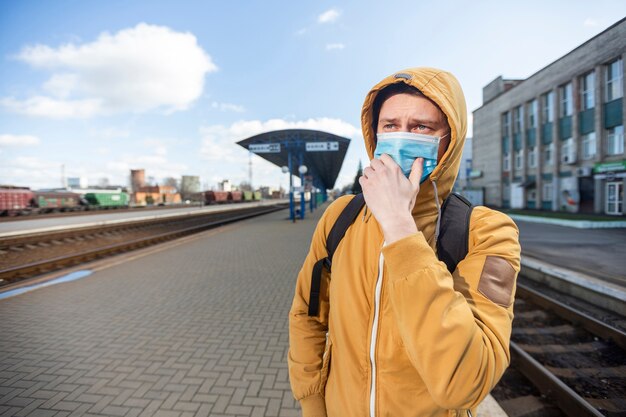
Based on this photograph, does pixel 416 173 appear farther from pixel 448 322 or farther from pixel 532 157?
pixel 532 157

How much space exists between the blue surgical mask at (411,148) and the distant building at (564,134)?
26.0m

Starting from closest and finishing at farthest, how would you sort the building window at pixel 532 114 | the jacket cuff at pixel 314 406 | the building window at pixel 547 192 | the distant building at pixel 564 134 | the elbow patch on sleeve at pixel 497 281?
the elbow patch on sleeve at pixel 497 281
the jacket cuff at pixel 314 406
the distant building at pixel 564 134
the building window at pixel 547 192
the building window at pixel 532 114

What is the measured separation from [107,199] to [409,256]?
166 feet

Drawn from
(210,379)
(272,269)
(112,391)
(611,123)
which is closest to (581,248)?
(272,269)

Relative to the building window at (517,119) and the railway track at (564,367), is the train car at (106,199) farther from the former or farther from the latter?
the building window at (517,119)

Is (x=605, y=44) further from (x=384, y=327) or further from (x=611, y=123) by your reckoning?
(x=384, y=327)

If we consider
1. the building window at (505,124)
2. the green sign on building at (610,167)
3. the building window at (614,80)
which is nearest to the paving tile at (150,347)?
the green sign on building at (610,167)

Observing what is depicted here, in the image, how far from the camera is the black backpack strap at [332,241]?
1.49 metres

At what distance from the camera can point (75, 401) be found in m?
3.04

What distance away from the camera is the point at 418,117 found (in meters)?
1.27

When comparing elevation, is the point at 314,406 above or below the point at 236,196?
below

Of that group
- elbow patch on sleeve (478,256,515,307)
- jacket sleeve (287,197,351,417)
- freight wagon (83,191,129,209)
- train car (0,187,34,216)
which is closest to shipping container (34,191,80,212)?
train car (0,187,34,216)

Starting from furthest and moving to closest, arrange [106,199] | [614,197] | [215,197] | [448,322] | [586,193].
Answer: [215,197] < [106,199] < [586,193] < [614,197] < [448,322]

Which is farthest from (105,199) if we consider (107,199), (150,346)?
(150,346)
